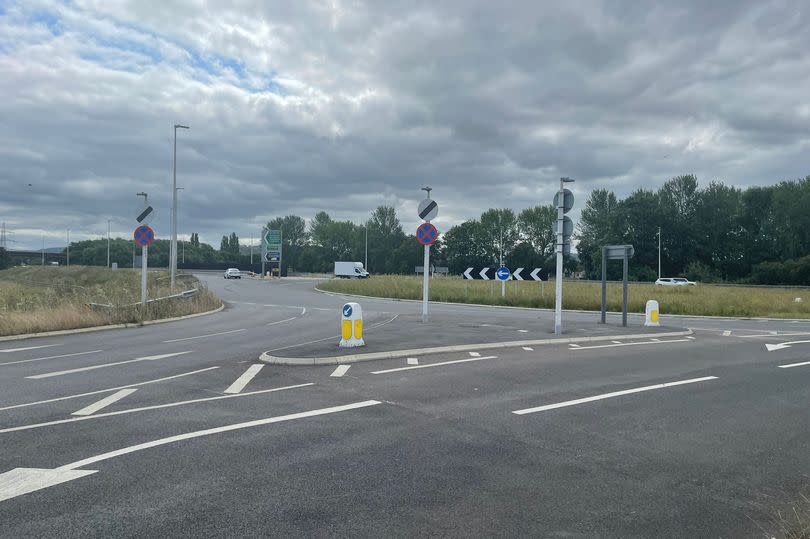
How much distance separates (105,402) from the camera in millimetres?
7781

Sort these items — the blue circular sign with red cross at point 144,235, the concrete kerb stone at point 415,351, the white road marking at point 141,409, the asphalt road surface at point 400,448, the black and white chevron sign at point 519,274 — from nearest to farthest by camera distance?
1. the asphalt road surface at point 400,448
2. the white road marking at point 141,409
3. the concrete kerb stone at point 415,351
4. the blue circular sign with red cross at point 144,235
5. the black and white chevron sign at point 519,274

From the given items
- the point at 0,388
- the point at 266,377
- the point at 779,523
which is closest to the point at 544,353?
the point at 266,377

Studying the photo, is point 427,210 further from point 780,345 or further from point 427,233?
point 780,345

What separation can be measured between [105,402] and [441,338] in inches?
307

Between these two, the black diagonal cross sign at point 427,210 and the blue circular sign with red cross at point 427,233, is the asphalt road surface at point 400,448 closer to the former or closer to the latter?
the blue circular sign with red cross at point 427,233

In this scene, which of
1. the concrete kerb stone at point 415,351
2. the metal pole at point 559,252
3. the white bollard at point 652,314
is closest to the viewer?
the concrete kerb stone at point 415,351

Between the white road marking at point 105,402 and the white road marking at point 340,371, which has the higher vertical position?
the white road marking at point 340,371

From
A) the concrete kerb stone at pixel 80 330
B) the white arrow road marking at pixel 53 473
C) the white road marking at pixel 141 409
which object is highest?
the white arrow road marking at pixel 53 473

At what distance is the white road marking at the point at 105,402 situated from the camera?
23.8ft

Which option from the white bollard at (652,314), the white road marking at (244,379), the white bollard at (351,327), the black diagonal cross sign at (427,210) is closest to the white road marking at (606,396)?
the white road marking at (244,379)

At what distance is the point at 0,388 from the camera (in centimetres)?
883

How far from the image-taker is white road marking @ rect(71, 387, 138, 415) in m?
7.26

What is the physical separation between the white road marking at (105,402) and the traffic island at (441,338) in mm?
2920

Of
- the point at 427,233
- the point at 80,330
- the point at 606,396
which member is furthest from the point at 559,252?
the point at 80,330
